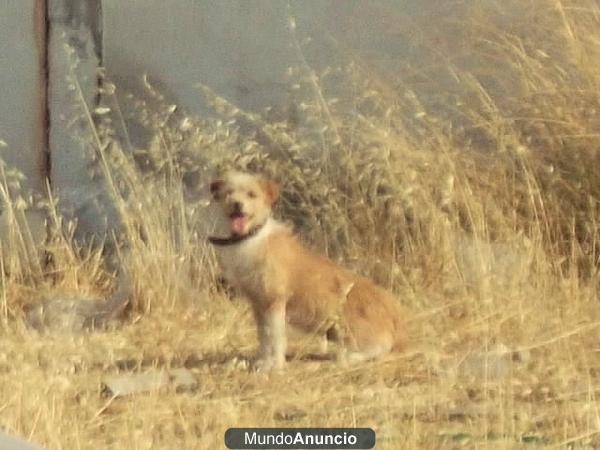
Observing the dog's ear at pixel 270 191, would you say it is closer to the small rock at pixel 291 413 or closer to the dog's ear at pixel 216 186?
the dog's ear at pixel 216 186

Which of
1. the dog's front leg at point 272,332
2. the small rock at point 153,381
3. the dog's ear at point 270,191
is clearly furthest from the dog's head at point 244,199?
the small rock at point 153,381

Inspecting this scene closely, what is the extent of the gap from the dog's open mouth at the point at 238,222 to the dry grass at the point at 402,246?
6 cm

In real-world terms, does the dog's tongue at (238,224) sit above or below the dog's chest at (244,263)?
above

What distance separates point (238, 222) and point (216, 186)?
0.08m

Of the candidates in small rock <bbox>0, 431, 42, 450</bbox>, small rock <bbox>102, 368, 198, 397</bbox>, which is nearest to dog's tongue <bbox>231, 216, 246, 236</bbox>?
small rock <bbox>102, 368, 198, 397</bbox>

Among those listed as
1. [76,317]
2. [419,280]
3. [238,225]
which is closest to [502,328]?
[419,280]

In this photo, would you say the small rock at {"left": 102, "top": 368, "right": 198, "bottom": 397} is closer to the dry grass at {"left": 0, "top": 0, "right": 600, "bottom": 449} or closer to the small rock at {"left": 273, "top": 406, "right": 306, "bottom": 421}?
the dry grass at {"left": 0, "top": 0, "right": 600, "bottom": 449}

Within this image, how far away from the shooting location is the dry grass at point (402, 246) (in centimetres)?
330

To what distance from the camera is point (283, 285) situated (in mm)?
3287

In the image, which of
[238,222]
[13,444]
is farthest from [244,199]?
[13,444]

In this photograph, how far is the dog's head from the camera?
10.7ft

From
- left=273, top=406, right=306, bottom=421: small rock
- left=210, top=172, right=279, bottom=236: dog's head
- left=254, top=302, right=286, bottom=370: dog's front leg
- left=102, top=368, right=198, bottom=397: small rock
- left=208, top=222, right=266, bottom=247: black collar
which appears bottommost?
left=273, top=406, right=306, bottom=421: small rock

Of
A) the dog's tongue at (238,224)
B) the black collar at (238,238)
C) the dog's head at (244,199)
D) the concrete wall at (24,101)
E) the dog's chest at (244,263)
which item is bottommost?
the dog's chest at (244,263)

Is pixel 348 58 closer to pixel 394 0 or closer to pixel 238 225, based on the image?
pixel 394 0
